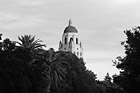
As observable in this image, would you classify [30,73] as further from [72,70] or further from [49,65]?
[72,70]

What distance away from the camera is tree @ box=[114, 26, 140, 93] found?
5216cm

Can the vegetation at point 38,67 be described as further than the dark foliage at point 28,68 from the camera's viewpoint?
No

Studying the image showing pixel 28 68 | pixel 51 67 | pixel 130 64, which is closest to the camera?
pixel 130 64

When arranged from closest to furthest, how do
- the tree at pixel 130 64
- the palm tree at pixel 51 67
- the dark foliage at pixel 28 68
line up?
1. the tree at pixel 130 64
2. the dark foliage at pixel 28 68
3. the palm tree at pixel 51 67

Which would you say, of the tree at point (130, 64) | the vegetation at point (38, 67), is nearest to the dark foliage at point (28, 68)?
the vegetation at point (38, 67)

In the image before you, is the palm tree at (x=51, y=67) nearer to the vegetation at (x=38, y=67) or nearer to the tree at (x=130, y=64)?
the vegetation at (x=38, y=67)

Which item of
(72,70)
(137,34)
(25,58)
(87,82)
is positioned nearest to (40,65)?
(25,58)

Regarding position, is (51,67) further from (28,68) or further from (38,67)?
(28,68)

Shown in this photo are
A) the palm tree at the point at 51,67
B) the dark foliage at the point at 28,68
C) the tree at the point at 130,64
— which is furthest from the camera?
the palm tree at the point at 51,67

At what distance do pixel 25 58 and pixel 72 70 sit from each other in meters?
41.5

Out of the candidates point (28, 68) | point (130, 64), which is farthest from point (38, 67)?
point (130, 64)

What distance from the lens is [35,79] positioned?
66688 mm

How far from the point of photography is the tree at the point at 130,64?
52.2 metres

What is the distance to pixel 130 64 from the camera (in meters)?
53.2
